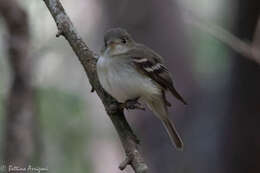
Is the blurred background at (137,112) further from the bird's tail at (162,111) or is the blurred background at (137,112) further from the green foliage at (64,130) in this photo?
the bird's tail at (162,111)

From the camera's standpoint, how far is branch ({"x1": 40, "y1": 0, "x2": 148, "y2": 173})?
3.08 m

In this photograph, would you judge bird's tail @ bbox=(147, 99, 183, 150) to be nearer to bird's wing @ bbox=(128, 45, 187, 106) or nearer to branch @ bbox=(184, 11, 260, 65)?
bird's wing @ bbox=(128, 45, 187, 106)

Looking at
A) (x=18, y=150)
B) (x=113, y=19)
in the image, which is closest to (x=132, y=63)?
(x=18, y=150)

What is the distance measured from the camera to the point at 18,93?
5207 millimetres

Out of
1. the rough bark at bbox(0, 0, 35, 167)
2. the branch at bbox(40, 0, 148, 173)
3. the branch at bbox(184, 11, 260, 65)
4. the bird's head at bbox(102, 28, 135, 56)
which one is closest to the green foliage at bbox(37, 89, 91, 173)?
the rough bark at bbox(0, 0, 35, 167)

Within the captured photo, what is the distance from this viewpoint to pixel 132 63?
154 inches

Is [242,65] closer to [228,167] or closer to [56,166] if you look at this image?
[228,167]

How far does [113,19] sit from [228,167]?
7.98 ft

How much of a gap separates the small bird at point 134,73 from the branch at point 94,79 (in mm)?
72

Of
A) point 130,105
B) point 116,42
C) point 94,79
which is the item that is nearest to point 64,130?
point 116,42

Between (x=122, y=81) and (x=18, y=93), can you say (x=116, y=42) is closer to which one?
(x=122, y=81)

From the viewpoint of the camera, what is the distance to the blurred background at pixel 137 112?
5258mm

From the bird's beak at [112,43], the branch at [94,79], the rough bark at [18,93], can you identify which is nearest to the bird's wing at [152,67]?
the bird's beak at [112,43]

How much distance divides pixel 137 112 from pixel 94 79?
2.91 meters
